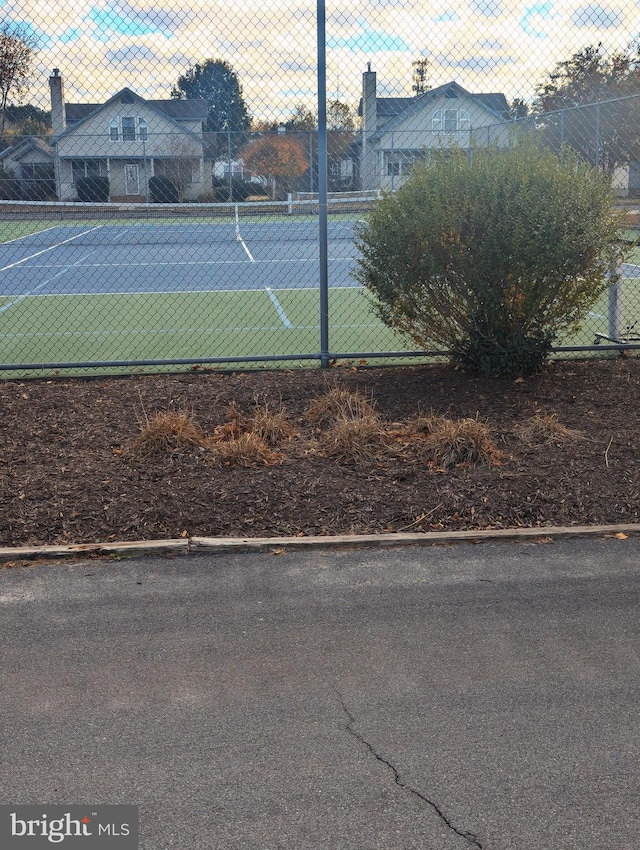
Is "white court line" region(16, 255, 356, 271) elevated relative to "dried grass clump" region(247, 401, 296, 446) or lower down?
elevated

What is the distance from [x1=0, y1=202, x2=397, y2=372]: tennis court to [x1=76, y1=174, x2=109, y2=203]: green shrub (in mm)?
1529

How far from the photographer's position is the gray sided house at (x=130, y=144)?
10.1 m

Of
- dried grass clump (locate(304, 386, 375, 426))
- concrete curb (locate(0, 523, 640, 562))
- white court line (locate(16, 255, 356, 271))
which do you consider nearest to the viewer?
concrete curb (locate(0, 523, 640, 562))

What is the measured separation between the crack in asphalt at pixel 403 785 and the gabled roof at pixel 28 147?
749 centimetres

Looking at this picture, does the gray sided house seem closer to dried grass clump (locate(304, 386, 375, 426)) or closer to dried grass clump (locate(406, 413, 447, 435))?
dried grass clump (locate(304, 386, 375, 426))

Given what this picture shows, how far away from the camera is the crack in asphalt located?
122 inches

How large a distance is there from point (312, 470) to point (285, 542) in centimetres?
101

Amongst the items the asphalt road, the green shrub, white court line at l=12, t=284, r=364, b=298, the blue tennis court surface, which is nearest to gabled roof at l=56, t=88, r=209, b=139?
the green shrub

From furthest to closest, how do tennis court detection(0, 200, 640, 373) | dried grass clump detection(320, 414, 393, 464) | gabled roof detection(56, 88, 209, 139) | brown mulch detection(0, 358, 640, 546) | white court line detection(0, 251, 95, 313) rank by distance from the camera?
white court line detection(0, 251, 95, 313) < tennis court detection(0, 200, 640, 373) < gabled roof detection(56, 88, 209, 139) < dried grass clump detection(320, 414, 393, 464) < brown mulch detection(0, 358, 640, 546)

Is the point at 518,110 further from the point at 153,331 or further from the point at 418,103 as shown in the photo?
the point at 153,331

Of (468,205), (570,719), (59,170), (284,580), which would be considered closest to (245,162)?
(59,170)

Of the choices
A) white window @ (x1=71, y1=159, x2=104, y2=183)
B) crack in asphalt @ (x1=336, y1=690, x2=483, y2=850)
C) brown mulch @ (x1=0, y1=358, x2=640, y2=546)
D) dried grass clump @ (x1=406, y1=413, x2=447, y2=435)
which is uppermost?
white window @ (x1=71, y1=159, x2=104, y2=183)

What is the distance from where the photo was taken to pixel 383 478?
6.43 meters

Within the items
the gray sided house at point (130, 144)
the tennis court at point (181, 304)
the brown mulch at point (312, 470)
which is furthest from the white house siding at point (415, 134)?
the brown mulch at point (312, 470)
